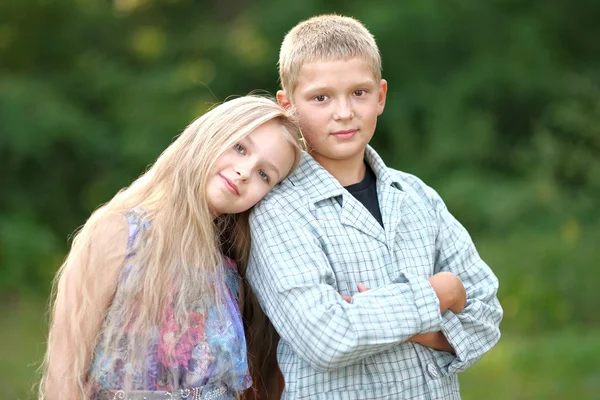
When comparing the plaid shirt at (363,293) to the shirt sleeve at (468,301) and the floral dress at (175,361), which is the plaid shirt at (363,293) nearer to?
the shirt sleeve at (468,301)

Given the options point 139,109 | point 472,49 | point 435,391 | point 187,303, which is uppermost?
point 472,49

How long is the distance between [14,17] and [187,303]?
6.37 m

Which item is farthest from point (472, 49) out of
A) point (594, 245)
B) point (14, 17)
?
point (14, 17)

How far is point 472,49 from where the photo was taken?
8031mm

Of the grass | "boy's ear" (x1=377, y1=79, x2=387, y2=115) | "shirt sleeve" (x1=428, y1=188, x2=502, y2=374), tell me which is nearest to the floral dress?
"shirt sleeve" (x1=428, y1=188, x2=502, y2=374)

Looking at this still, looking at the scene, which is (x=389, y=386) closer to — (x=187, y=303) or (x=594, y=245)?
(x=187, y=303)

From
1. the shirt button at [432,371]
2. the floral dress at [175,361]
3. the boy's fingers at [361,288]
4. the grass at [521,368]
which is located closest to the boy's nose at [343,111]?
the boy's fingers at [361,288]

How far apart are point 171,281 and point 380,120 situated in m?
6.41

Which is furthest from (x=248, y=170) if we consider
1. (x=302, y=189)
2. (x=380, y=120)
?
(x=380, y=120)

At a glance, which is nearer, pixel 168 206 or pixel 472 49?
pixel 168 206

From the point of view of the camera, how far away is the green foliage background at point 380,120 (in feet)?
21.6

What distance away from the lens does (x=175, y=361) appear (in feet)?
6.91

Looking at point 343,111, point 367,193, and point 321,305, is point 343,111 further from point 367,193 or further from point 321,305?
point 321,305

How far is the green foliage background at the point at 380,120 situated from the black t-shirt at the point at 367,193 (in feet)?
11.7
